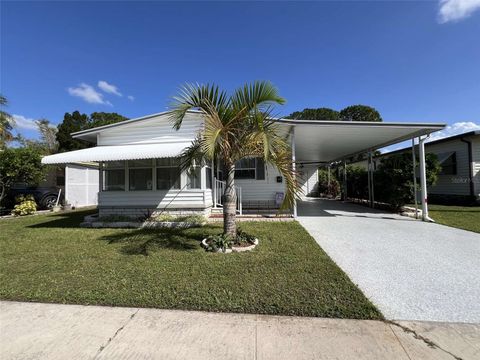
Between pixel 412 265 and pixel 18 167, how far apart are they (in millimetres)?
16164

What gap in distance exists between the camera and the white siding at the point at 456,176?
13.9 meters

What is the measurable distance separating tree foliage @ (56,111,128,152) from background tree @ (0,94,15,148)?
8.15 metres

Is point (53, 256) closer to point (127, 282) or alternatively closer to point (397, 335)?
point (127, 282)

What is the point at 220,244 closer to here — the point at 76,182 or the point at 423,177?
the point at 423,177

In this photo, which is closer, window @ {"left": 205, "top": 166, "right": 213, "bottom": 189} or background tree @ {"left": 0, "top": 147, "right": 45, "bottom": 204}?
window @ {"left": 205, "top": 166, "right": 213, "bottom": 189}

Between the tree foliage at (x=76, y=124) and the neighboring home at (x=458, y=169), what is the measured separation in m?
32.5

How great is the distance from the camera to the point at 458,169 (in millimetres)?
14336

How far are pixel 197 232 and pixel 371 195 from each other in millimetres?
10722

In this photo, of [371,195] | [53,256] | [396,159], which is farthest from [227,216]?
[371,195]

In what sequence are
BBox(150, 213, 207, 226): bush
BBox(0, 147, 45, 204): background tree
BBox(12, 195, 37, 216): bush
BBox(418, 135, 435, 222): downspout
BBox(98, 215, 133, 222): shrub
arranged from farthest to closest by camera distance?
1. BBox(12, 195, 37, 216): bush
2. BBox(0, 147, 45, 204): background tree
3. BBox(98, 215, 133, 222): shrub
4. BBox(418, 135, 435, 222): downspout
5. BBox(150, 213, 207, 226): bush

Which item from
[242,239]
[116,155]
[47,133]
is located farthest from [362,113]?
[47,133]

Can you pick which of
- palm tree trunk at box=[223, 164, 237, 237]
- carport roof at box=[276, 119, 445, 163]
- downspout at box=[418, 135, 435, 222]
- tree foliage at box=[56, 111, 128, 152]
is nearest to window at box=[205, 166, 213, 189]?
carport roof at box=[276, 119, 445, 163]

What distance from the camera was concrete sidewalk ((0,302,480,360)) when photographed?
2379mm

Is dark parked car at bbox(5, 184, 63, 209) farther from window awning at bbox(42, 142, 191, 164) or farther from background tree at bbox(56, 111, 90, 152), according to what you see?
background tree at bbox(56, 111, 90, 152)
